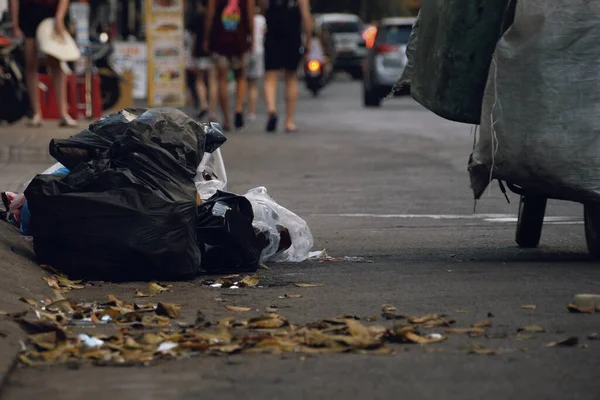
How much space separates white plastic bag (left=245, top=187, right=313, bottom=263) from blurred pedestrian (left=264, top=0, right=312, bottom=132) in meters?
10.1

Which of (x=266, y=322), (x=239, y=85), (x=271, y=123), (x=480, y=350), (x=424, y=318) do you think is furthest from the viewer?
(x=239, y=85)

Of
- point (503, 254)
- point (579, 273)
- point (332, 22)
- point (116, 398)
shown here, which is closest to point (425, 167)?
point (503, 254)

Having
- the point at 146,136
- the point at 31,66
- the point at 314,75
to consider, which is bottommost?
the point at 314,75

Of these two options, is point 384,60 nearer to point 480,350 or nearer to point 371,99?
point 371,99

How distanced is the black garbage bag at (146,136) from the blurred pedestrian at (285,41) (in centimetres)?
1027

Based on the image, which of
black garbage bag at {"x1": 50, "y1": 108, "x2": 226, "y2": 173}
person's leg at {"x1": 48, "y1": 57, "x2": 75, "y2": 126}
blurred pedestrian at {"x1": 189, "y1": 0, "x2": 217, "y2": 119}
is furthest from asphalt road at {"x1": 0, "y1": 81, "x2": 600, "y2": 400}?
blurred pedestrian at {"x1": 189, "y1": 0, "x2": 217, "y2": 119}

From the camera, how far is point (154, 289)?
6.75 m

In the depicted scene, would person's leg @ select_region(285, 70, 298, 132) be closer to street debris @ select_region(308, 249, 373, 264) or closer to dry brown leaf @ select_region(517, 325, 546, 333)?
street debris @ select_region(308, 249, 373, 264)

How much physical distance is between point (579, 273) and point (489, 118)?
2.77 feet

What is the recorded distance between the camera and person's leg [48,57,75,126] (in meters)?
16.3

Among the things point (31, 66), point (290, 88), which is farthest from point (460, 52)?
point (290, 88)

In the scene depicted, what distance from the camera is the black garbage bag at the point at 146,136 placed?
7.32 metres

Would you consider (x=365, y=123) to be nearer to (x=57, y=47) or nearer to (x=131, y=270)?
(x=57, y=47)

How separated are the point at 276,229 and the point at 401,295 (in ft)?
4.55
